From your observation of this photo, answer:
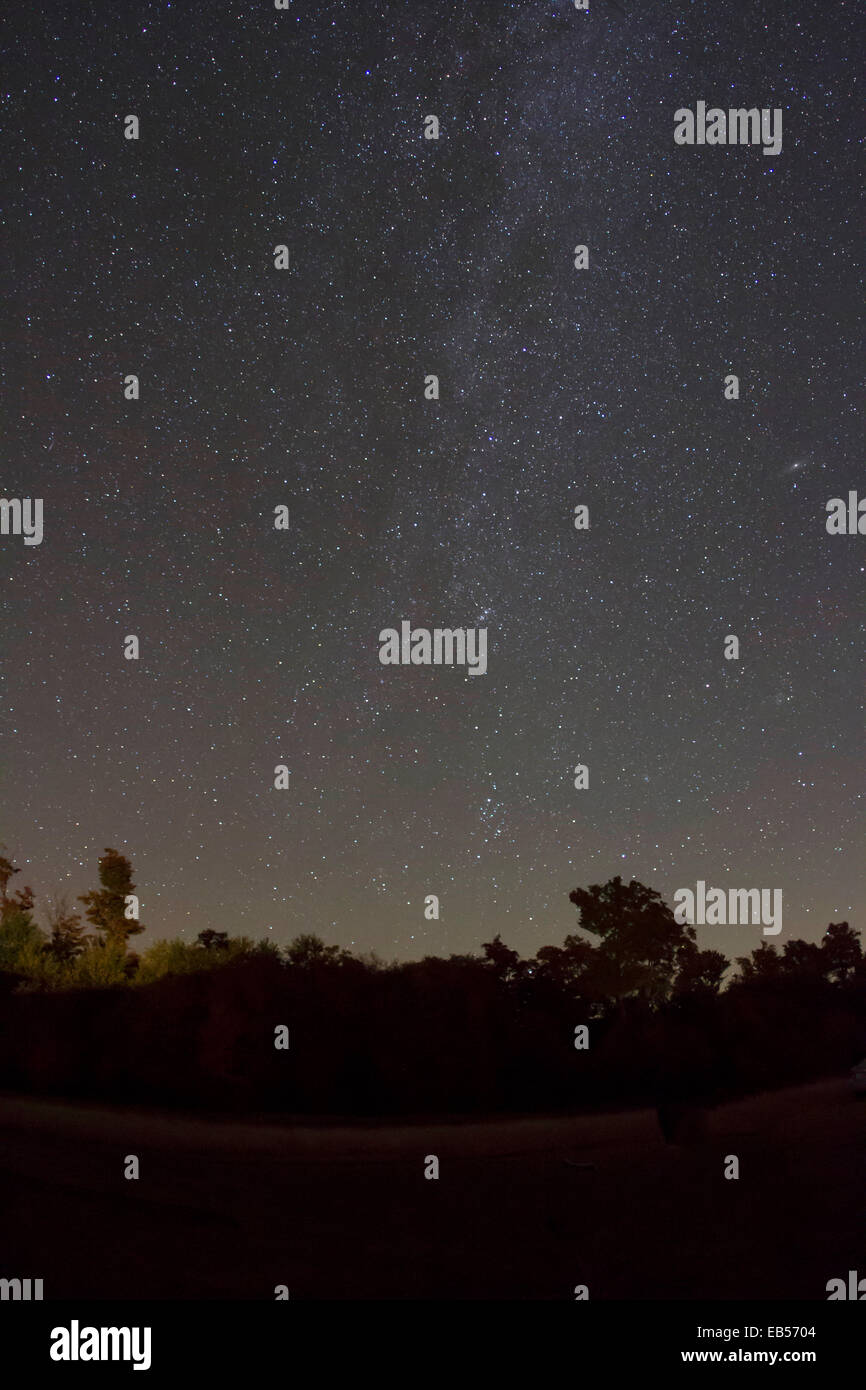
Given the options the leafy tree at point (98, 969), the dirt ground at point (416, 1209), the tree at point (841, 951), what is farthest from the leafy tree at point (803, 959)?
the leafy tree at point (98, 969)

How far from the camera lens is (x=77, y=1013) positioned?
38.0 ft

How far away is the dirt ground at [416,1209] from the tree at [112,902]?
7.35 metres

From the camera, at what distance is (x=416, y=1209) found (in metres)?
7.41

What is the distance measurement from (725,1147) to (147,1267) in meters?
6.31

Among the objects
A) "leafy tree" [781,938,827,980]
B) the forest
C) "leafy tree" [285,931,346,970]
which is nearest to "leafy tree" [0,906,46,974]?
the forest

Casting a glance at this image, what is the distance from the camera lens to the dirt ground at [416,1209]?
634 cm

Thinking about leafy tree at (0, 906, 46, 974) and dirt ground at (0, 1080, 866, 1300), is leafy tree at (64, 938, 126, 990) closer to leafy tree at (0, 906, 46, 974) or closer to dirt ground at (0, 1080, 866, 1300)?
leafy tree at (0, 906, 46, 974)

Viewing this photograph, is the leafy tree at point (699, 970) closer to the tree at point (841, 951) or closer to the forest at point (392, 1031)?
the forest at point (392, 1031)

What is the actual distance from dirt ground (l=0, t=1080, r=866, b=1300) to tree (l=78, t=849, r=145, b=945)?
7354mm

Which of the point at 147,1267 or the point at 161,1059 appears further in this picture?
the point at 161,1059

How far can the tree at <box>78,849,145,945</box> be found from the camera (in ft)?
55.6
